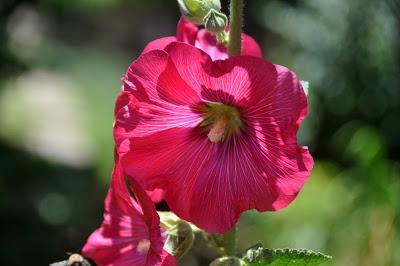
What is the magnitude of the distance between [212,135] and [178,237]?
14cm

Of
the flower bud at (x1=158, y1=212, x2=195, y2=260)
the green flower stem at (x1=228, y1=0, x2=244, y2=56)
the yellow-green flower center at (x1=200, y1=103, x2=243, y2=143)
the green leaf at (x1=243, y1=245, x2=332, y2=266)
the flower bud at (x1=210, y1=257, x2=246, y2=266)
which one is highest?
the green flower stem at (x1=228, y1=0, x2=244, y2=56)

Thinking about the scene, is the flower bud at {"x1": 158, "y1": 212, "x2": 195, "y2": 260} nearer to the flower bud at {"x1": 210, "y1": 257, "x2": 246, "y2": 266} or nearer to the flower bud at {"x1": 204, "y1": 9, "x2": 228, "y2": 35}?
the flower bud at {"x1": 210, "y1": 257, "x2": 246, "y2": 266}

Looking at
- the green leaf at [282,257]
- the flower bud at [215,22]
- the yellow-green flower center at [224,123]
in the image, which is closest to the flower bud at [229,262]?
the green leaf at [282,257]

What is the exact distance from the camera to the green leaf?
0.87 metres

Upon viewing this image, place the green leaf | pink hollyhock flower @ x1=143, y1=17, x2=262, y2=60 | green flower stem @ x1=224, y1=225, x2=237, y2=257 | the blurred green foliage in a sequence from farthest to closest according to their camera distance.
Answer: the blurred green foliage
pink hollyhock flower @ x1=143, y1=17, x2=262, y2=60
green flower stem @ x1=224, y1=225, x2=237, y2=257
the green leaf

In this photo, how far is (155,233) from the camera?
902 mm

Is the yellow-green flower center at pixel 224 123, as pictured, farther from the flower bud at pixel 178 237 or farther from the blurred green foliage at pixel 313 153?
the blurred green foliage at pixel 313 153

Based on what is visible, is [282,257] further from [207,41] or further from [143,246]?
[207,41]

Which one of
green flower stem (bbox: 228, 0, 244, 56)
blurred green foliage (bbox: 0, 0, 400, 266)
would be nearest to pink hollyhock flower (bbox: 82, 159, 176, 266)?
green flower stem (bbox: 228, 0, 244, 56)

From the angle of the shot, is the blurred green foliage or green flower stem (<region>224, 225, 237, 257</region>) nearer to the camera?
green flower stem (<region>224, 225, 237, 257</region>)

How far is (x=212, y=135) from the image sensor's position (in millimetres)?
1022

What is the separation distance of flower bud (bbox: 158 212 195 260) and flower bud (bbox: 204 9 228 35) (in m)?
0.25

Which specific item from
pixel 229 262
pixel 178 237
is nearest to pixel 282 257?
pixel 229 262

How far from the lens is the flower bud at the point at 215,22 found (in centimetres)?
95
